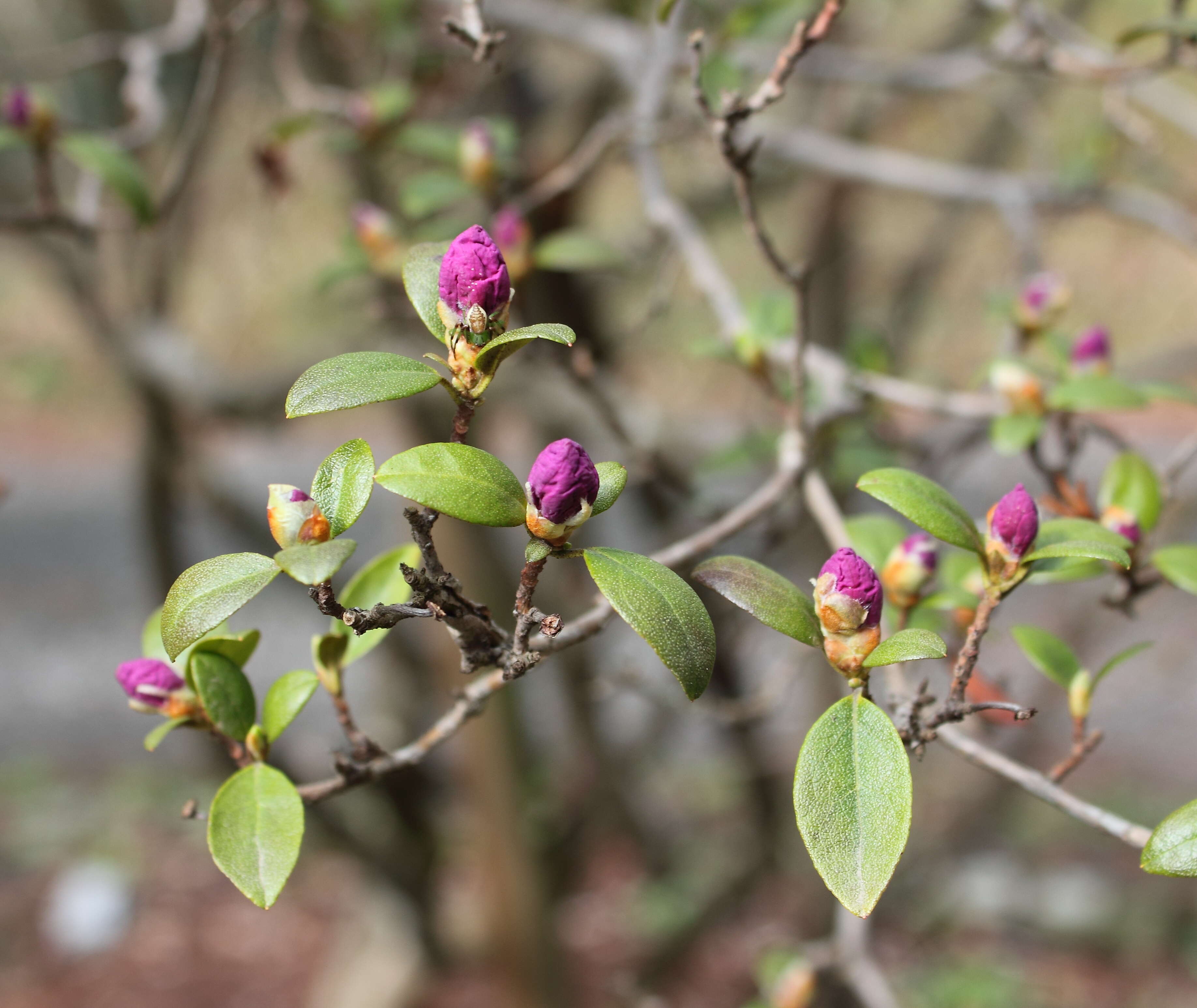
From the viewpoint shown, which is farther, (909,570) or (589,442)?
(589,442)

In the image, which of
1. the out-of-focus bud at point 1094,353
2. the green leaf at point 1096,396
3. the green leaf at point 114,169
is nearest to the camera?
the green leaf at point 1096,396

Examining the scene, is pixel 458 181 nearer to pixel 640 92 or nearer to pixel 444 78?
pixel 640 92

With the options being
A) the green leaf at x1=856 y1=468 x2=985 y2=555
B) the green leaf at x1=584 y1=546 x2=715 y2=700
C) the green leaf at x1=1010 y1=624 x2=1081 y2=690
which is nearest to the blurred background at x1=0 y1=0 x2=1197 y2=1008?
the green leaf at x1=1010 y1=624 x2=1081 y2=690

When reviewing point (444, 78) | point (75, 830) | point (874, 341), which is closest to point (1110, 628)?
point (874, 341)

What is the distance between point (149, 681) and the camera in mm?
602

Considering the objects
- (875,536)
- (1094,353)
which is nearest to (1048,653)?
(875,536)

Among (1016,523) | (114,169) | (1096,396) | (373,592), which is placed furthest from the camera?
(114,169)

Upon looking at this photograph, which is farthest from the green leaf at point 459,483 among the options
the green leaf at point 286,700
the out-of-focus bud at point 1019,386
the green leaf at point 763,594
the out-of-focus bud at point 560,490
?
the out-of-focus bud at point 1019,386

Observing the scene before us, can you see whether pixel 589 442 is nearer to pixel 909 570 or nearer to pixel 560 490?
pixel 909 570

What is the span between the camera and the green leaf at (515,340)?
459 millimetres

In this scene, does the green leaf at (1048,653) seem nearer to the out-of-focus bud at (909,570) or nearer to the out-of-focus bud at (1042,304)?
the out-of-focus bud at (909,570)

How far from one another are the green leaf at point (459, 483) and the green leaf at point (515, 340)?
0.05 m

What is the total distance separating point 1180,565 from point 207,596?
648 mm

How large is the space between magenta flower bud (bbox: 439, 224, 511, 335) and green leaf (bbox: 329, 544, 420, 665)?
182 mm
